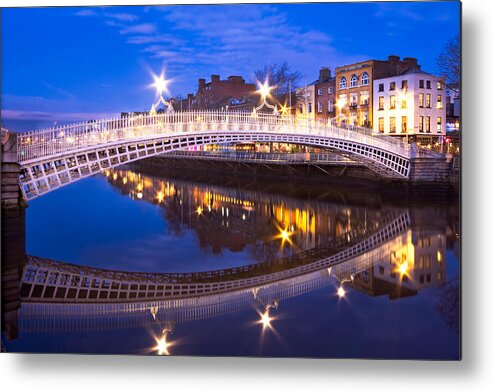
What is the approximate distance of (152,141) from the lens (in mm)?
9391

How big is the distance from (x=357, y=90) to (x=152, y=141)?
9.18 m

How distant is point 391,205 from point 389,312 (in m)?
6.90

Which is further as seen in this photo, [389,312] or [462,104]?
[389,312]

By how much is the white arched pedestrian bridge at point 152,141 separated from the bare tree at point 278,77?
1.01 metres

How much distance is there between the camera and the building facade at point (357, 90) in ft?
48.5

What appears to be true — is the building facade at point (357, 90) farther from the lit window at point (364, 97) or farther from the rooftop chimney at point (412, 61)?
the rooftop chimney at point (412, 61)

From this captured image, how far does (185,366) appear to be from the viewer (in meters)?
4.46

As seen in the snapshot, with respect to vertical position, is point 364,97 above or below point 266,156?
above

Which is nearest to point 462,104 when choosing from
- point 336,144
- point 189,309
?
point 189,309

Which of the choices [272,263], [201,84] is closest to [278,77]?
[201,84]

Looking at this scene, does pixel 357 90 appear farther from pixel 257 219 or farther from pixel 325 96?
pixel 257 219

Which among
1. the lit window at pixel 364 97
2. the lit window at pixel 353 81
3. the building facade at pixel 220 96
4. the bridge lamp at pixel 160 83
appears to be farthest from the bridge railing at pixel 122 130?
the lit window at pixel 353 81

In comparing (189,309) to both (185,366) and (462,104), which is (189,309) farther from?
(462,104)

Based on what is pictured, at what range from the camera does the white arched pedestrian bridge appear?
785 cm
